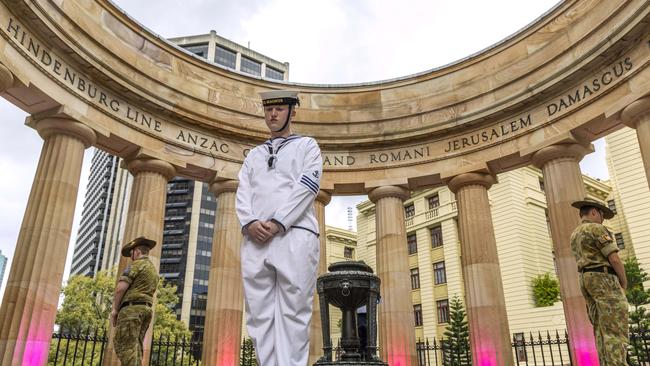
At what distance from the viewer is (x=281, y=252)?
4469mm

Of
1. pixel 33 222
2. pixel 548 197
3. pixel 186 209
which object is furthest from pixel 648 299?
pixel 186 209

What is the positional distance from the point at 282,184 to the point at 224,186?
47.6ft

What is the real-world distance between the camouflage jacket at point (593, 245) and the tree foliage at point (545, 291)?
102 feet

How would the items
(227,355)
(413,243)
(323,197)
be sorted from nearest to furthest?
(227,355) < (323,197) < (413,243)

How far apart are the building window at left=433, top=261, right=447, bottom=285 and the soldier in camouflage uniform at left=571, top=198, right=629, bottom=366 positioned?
118 ft

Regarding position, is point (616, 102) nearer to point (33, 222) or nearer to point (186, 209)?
point (33, 222)

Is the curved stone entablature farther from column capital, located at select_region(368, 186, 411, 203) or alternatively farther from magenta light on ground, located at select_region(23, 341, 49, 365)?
magenta light on ground, located at select_region(23, 341, 49, 365)

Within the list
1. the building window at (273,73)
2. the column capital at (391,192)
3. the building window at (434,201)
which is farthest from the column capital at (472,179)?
the building window at (273,73)

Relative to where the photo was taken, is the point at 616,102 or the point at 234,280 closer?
the point at 616,102

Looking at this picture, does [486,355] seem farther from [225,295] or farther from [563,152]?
[225,295]

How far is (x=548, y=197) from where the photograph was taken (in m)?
16.7

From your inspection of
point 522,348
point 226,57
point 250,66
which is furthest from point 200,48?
point 522,348

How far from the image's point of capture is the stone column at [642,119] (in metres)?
14.0

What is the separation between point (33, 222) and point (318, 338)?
10.3 m
